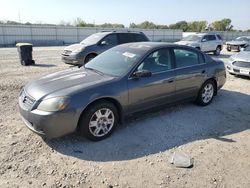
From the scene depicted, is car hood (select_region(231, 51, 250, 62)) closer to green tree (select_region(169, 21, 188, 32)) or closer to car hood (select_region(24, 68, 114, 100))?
car hood (select_region(24, 68, 114, 100))

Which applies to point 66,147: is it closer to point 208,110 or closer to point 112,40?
point 208,110

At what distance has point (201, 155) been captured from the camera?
145 inches

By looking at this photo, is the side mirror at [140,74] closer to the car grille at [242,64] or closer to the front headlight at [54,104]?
the front headlight at [54,104]

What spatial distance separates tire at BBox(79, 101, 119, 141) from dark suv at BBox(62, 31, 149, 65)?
632cm

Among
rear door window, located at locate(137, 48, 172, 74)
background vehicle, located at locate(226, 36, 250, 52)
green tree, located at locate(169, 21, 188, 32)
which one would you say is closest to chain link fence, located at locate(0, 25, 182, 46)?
background vehicle, located at locate(226, 36, 250, 52)

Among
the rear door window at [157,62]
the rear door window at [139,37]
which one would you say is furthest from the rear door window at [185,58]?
the rear door window at [139,37]

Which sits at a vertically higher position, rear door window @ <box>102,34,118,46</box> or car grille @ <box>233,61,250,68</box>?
rear door window @ <box>102,34,118,46</box>

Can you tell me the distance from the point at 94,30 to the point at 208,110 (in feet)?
89.9

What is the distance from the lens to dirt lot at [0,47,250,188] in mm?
3088

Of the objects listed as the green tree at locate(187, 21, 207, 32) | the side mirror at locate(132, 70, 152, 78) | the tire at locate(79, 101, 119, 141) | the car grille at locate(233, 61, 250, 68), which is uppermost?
the green tree at locate(187, 21, 207, 32)

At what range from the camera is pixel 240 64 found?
28.2 feet

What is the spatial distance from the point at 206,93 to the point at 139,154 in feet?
9.60

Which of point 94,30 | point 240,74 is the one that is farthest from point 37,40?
point 240,74

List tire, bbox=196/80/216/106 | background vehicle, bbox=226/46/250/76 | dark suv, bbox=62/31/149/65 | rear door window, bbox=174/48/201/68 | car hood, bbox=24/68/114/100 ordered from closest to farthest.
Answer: car hood, bbox=24/68/114/100, rear door window, bbox=174/48/201/68, tire, bbox=196/80/216/106, background vehicle, bbox=226/46/250/76, dark suv, bbox=62/31/149/65
